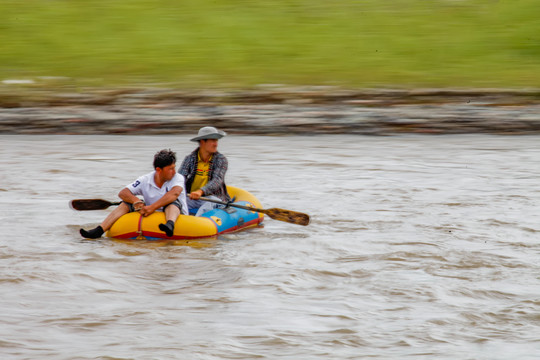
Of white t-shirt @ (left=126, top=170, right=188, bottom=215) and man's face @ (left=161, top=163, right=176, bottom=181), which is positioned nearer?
man's face @ (left=161, top=163, right=176, bottom=181)

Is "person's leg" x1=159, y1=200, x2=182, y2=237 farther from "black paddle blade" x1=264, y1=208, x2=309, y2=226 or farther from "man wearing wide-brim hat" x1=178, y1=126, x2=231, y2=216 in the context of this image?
"black paddle blade" x1=264, y1=208, x2=309, y2=226

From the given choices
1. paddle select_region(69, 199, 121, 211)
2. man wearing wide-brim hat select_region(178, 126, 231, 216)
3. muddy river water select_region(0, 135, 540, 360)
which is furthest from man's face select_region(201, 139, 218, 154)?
paddle select_region(69, 199, 121, 211)

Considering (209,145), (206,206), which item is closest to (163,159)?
(209,145)

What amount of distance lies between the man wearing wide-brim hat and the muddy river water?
0.60m

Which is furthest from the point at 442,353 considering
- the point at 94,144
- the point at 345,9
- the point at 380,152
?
the point at 345,9

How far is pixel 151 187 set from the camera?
9867mm

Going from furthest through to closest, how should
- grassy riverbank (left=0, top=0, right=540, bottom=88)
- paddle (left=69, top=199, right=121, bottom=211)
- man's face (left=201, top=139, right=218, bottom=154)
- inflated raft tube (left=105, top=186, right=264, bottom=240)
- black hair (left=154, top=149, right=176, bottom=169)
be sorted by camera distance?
grassy riverbank (left=0, top=0, right=540, bottom=88), paddle (left=69, top=199, right=121, bottom=211), man's face (left=201, top=139, right=218, bottom=154), inflated raft tube (left=105, top=186, right=264, bottom=240), black hair (left=154, top=149, right=176, bottom=169)

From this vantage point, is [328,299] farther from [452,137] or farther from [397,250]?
[452,137]

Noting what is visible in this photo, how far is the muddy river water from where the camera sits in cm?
673

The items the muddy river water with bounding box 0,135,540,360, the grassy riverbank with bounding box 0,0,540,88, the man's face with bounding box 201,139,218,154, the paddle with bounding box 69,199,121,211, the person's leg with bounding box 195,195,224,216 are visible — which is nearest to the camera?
the muddy river water with bounding box 0,135,540,360

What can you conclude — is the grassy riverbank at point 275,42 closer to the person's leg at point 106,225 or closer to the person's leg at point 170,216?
the person's leg at point 106,225

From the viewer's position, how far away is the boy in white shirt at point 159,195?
960 cm

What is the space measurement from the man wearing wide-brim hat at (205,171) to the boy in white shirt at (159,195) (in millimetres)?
470

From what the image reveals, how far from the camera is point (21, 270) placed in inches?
341
